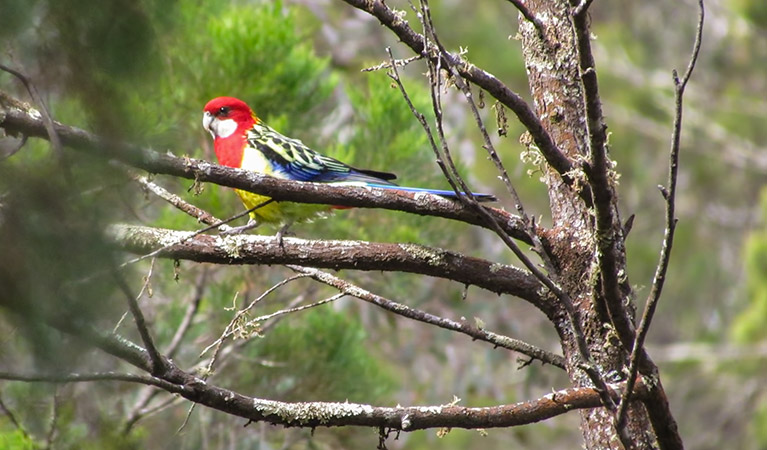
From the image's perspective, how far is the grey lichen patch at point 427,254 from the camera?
2.80 metres

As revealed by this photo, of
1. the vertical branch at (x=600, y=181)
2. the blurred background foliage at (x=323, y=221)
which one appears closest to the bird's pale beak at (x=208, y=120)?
the blurred background foliage at (x=323, y=221)

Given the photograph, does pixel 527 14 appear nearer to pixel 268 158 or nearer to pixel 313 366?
pixel 268 158

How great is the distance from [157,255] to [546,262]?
1153 mm

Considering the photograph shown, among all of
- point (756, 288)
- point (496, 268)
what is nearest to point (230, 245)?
point (496, 268)

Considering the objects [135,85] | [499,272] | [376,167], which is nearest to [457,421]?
[499,272]

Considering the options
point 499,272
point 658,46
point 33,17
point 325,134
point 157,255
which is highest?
point 658,46

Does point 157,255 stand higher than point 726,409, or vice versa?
point 726,409

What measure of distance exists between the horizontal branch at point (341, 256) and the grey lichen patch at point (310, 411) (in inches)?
17.8

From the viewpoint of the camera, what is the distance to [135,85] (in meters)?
1.60

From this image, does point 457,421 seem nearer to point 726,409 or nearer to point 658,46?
point 726,409

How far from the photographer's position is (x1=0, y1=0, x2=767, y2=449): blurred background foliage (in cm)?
154

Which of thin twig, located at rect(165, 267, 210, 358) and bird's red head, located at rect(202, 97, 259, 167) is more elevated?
bird's red head, located at rect(202, 97, 259, 167)

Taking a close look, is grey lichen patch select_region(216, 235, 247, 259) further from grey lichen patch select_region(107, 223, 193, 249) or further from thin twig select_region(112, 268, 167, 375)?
thin twig select_region(112, 268, 167, 375)

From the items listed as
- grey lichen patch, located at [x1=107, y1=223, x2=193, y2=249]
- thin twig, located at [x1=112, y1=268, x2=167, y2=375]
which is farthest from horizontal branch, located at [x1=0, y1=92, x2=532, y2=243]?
grey lichen patch, located at [x1=107, y1=223, x2=193, y2=249]
